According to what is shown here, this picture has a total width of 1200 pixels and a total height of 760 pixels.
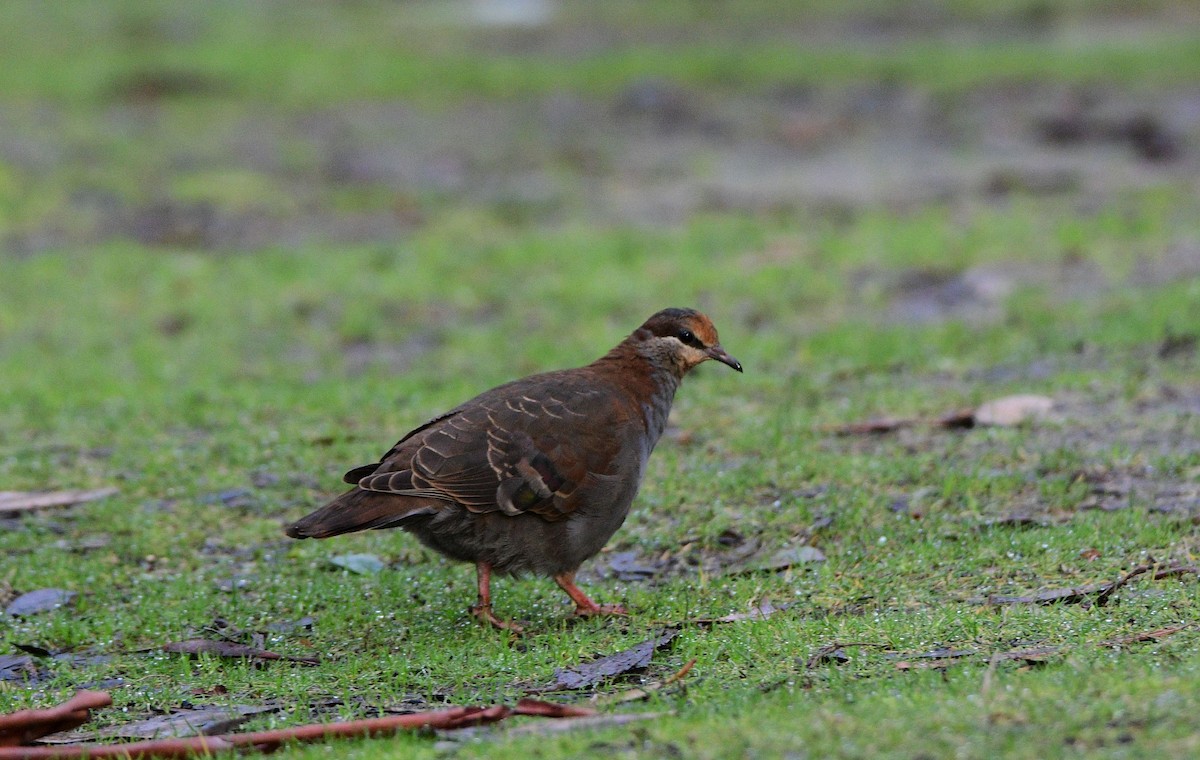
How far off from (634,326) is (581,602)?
5.18 m

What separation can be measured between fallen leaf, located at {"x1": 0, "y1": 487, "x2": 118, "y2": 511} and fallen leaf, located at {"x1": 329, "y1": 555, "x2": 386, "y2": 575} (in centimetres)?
156

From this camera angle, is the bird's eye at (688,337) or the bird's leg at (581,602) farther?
the bird's eye at (688,337)

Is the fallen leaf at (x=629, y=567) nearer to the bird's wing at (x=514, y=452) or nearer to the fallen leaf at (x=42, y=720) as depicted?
the bird's wing at (x=514, y=452)

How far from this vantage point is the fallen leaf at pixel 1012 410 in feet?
28.9

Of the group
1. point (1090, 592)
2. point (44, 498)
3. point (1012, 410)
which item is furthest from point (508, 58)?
point (1090, 592)

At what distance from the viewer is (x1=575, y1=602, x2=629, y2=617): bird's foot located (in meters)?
6.53

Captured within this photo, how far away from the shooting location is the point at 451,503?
642 centimetres

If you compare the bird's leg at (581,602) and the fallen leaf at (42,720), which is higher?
the fallen leaf at (42,720)

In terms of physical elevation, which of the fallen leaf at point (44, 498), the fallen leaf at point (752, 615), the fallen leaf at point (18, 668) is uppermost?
the fallen leaf at point (44, 498)

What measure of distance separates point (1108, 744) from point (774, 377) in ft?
19.6

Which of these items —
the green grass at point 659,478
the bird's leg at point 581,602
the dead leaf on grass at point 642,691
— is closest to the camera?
the green grass at point 659,478

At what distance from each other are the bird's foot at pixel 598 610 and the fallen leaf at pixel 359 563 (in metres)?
1.21

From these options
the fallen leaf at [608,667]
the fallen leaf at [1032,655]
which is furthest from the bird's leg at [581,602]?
the fallen leaf at [1032,655]

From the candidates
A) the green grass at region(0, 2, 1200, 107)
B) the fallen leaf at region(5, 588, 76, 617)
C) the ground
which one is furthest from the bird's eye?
the green grass at region(0, 2, 1200, 107)
